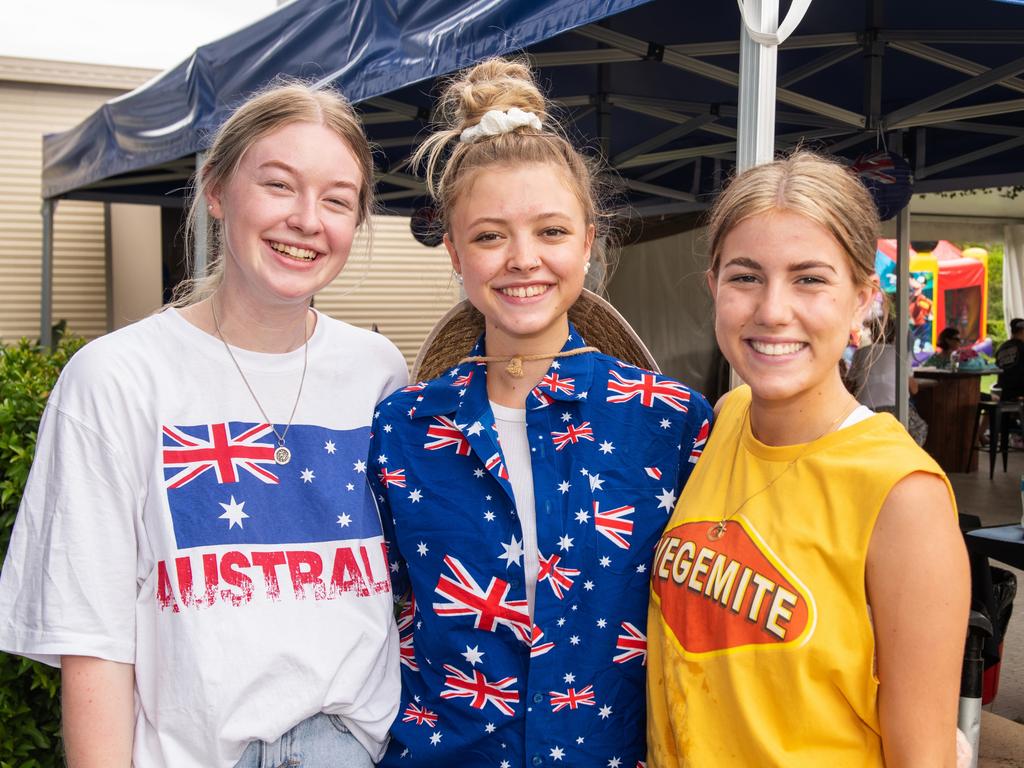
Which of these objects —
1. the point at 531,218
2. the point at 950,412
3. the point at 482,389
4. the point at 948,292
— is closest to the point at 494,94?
the point at 531,218

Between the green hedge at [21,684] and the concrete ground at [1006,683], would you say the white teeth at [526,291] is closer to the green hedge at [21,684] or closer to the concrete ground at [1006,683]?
the green hedge at [21,684]

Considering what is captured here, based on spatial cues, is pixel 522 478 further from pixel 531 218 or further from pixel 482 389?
pixel 531 218

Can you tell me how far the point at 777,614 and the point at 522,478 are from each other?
0.53 metres

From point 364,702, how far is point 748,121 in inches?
61.9

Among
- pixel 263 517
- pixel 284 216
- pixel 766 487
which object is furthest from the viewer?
pixel 284 216

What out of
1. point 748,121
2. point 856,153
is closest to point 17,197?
point 856,153

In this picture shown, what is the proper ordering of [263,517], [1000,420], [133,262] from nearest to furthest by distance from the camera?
[263,517] < [1000,420] < [133,262]

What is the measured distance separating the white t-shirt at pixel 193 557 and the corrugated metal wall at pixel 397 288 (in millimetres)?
9176

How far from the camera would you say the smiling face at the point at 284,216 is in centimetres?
165

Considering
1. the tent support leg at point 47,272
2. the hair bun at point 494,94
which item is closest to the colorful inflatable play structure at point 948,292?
the tent support leg at point 47,272

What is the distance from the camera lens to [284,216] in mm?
1650

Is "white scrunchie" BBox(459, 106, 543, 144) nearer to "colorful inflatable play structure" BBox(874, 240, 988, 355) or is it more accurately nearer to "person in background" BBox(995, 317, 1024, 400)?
"person in background" BBox(995, 317, 1024, 400)

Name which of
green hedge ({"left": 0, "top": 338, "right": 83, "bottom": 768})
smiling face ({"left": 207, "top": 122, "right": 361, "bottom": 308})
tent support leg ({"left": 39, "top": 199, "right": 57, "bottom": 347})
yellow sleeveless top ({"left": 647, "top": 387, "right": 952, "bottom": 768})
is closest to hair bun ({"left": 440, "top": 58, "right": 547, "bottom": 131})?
smiling face ({"left": 207, "top": 122, "right": 361, "bottom": 308})

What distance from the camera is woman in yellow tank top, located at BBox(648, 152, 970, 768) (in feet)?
4.12
